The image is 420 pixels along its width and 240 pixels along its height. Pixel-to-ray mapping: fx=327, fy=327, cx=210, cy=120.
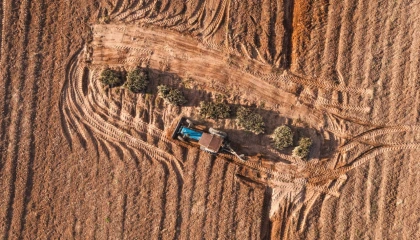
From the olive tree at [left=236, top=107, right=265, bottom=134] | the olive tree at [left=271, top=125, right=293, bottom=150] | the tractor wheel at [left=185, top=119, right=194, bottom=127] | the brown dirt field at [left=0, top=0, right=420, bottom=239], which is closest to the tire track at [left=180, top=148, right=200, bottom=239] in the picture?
the brown dirt field at [left=0, top=0, right=420, bottom=239]

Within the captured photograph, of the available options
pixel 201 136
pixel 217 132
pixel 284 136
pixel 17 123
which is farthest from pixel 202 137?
pixel 17 123

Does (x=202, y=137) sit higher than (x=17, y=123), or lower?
higher

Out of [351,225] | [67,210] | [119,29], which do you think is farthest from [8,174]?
[351,225]

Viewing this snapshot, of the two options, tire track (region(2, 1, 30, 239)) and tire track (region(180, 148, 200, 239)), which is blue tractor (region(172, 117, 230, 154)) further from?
tire track (region(2, 1, 30, 239))

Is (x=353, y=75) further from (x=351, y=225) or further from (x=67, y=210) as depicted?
(x=67, y=210)

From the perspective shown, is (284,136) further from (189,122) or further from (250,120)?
(189,122)

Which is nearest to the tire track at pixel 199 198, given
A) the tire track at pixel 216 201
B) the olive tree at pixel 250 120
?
the tire track at pixel 216 201

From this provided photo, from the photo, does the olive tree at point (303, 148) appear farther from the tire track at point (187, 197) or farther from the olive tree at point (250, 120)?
the tire track at point (187, 197)
